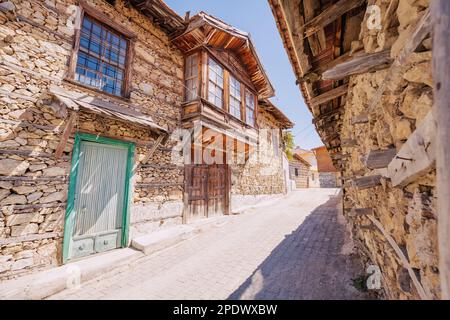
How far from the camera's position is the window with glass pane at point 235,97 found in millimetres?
8562

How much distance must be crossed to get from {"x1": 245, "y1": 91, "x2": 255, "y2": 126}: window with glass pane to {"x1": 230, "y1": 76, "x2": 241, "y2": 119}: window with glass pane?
689mm

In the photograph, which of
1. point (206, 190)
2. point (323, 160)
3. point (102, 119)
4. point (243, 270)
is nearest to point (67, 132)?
point (102, 119)

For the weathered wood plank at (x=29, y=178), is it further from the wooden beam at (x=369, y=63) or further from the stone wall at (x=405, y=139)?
the stone wall at (x=405, y=139)

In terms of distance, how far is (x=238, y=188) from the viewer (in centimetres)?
1016

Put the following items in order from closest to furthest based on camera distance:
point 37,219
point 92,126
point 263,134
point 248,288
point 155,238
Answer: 1. point 248,288
2. point 37,219
3. point 92,126
4. point 155,238
5. point 263,134

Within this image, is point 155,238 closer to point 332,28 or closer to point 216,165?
point 216,165

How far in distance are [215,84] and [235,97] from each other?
1.54 meters

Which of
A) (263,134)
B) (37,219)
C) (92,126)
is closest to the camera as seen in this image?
(37,219)

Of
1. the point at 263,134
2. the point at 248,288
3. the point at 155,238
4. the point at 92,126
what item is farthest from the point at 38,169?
the point at 263,134

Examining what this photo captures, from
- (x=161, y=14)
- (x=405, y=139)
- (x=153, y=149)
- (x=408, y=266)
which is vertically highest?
(x=161, y=14)

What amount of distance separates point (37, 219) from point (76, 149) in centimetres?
156

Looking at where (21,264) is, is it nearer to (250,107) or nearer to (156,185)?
(156,185)

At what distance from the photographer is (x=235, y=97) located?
8.79m

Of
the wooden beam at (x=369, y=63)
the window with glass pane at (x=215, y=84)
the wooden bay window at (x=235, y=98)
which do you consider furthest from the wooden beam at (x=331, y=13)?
the wooden bay window at (x=235, y=98)
